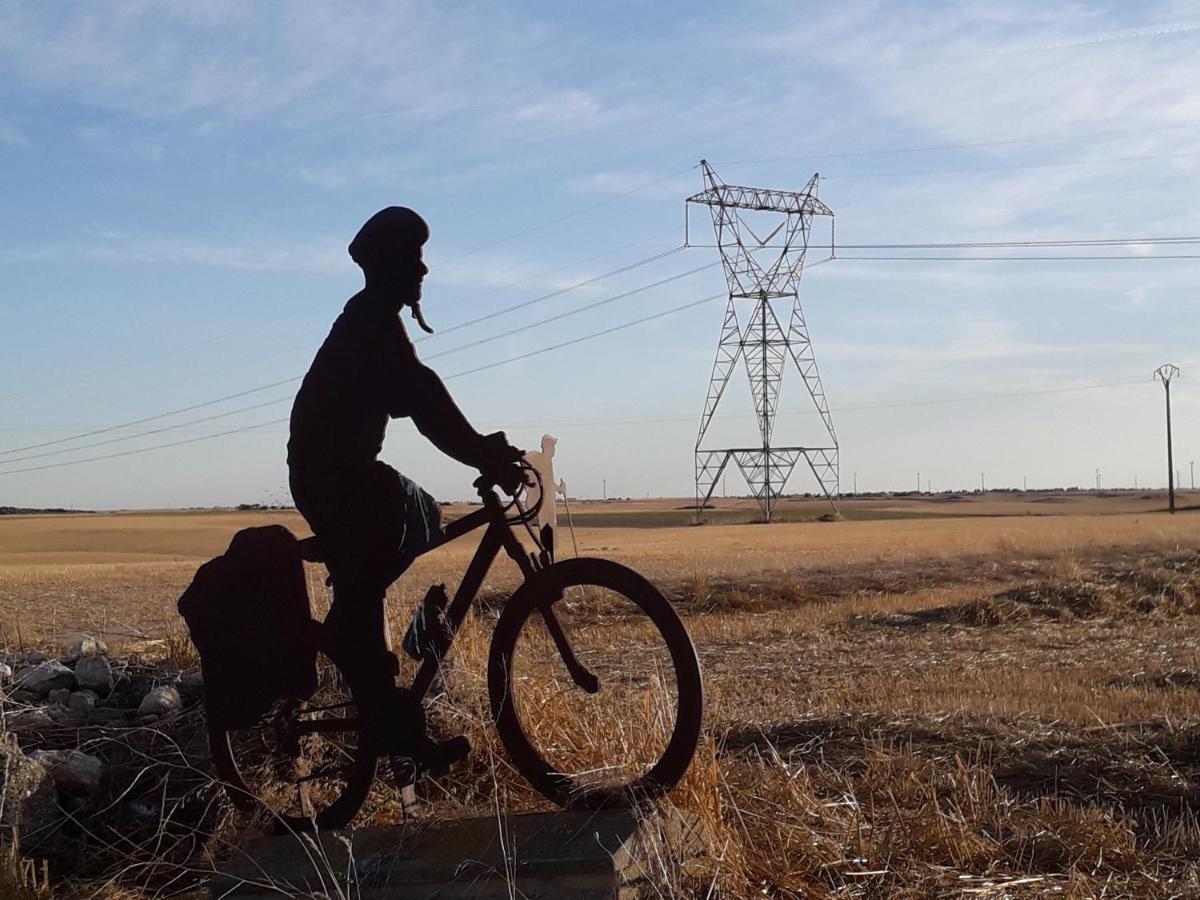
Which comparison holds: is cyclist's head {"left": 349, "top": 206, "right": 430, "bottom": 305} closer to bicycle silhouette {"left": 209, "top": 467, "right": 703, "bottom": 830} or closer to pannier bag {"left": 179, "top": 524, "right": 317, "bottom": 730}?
bicycle silhouette {"left": 209, "top": 467, "right": 703, "bottom": 830}

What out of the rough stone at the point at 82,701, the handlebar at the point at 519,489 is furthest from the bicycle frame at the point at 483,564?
the rough stone at the point at 82,701

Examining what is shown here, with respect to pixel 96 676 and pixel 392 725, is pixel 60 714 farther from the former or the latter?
pixel 392 725

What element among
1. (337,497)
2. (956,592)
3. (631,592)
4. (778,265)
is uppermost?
(778,265)

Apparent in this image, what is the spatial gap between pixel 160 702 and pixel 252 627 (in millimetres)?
2036

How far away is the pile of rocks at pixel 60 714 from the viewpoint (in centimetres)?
565

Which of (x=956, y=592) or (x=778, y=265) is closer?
(x=956, y=592)

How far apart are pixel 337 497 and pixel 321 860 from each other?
145 centimetres

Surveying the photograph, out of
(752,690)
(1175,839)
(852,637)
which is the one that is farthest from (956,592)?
(1175,839)

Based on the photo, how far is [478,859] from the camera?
454cm

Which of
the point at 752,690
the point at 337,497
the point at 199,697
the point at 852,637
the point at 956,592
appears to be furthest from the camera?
the point at 956,592

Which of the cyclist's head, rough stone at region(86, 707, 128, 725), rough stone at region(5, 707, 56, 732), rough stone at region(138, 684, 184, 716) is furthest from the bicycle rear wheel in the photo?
the cyclist's head

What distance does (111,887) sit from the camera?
5.22 m

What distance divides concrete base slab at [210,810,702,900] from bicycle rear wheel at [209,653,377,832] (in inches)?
6.9

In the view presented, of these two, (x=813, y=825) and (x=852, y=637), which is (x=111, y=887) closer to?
(x=813, y=825)
